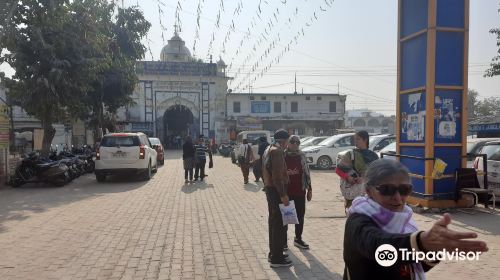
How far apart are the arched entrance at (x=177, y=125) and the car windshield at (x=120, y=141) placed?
99.6 feet

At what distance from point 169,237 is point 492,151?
7.09m

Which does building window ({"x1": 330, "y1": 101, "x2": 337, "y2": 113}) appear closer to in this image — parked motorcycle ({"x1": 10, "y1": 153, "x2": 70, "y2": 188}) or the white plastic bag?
parked motorcycle ({"x1": 10, "y1": 153, "x2": 70, "y2": 188})

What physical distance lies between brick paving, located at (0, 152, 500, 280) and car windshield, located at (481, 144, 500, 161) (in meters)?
1.74

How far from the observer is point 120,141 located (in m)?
14.6

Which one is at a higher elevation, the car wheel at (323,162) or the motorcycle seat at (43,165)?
the motorcycle seat at (43,165)

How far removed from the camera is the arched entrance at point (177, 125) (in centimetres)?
4619

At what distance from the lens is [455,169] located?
8227 millimetres

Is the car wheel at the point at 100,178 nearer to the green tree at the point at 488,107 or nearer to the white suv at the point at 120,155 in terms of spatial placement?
the white suv at the point at 120,155

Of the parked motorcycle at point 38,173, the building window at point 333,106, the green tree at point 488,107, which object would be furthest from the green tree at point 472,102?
the parked motorcycle at point 38,173

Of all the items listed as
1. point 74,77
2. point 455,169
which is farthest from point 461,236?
point 74,77

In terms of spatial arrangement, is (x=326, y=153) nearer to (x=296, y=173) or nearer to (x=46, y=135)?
(x=46, y=135)

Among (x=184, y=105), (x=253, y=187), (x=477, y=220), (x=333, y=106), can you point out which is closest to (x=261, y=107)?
(x=333, y=106)

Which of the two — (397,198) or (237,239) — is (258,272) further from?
(397,198)

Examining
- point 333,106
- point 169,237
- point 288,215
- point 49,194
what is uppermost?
point 333,106
